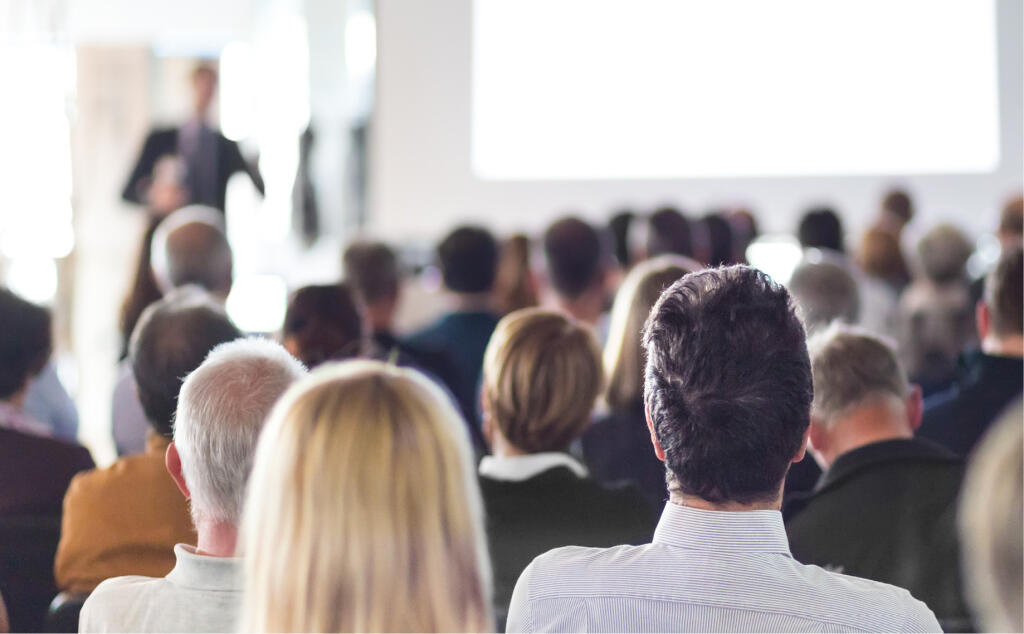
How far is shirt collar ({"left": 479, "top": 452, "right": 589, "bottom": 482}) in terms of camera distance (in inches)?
82.5

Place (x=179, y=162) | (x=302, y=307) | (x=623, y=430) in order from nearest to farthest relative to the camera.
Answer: (x=623, y=430)
(x=302, y=307)
(x=179, y=162)

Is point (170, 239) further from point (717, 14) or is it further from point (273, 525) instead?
point (717, 14)

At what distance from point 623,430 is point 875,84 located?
A: 5832mm

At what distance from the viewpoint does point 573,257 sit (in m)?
4.27

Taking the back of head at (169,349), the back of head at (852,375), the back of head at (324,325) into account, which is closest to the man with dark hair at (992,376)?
the back of head at (852,375)

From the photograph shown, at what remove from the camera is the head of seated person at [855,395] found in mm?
2137

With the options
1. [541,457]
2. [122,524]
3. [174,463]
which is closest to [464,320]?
[541,457]

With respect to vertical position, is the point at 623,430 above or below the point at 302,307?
below

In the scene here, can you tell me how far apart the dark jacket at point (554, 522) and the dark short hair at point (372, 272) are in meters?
2.10

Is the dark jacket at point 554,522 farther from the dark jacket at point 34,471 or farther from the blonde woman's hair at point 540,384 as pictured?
the dark jacket at point 34,471

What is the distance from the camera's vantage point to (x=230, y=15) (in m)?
8.06

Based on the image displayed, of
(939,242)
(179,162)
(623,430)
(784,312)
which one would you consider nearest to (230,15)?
(179,162)

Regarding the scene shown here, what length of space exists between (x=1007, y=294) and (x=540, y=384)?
1315mm

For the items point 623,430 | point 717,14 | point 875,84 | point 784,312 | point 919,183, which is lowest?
point 623,430
